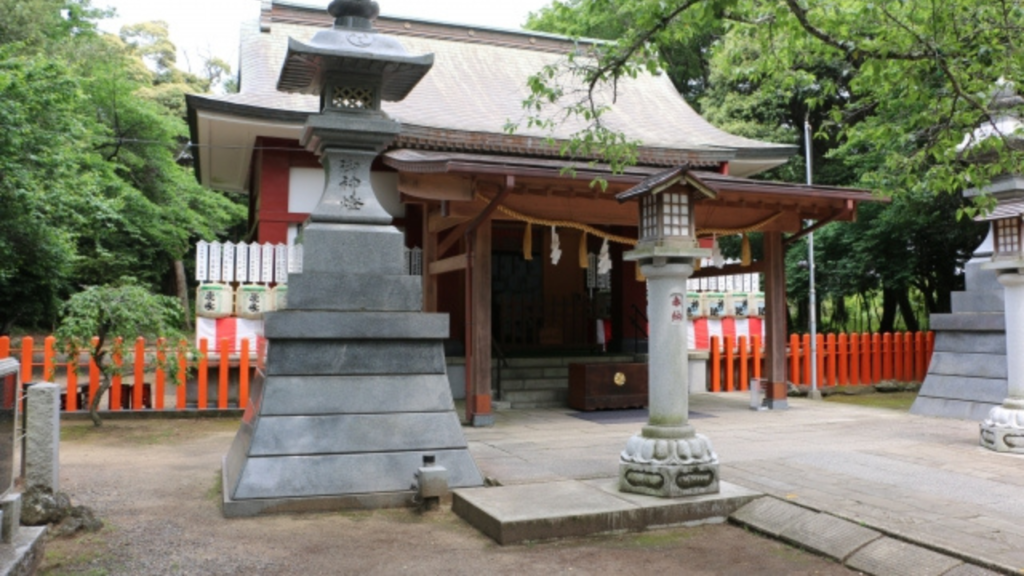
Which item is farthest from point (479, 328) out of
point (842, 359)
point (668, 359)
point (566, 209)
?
point (842, 359)

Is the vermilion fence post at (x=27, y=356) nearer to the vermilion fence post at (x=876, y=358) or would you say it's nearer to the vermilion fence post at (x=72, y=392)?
the vermilion fence post at (x=72, y=392)

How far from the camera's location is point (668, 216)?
19.5 ft

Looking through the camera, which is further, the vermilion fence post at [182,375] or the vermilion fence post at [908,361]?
the vermilion fence post at [908,361]

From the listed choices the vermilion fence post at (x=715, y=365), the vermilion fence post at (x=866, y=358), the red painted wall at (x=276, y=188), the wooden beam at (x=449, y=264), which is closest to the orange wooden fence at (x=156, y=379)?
the red painted wall at (x=276, y=188)

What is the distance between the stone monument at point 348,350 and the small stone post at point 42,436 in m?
1.28

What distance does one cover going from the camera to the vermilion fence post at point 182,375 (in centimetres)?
1086

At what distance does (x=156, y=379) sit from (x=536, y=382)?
5.86 meters

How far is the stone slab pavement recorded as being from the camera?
196 inches

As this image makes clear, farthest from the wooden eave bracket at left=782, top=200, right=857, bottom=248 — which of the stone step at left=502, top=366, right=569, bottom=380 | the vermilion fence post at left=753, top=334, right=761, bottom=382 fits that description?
the stone step at left=502, top=366, right=569, bottom=380

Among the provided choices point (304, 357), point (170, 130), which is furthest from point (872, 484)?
point (170, 130)

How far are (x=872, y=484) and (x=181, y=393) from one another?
30.7ft

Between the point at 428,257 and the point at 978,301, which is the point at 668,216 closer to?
the point at 428,257

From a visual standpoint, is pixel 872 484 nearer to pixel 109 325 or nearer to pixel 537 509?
pixel 537 509

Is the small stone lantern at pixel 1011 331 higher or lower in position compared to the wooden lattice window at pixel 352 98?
lower
